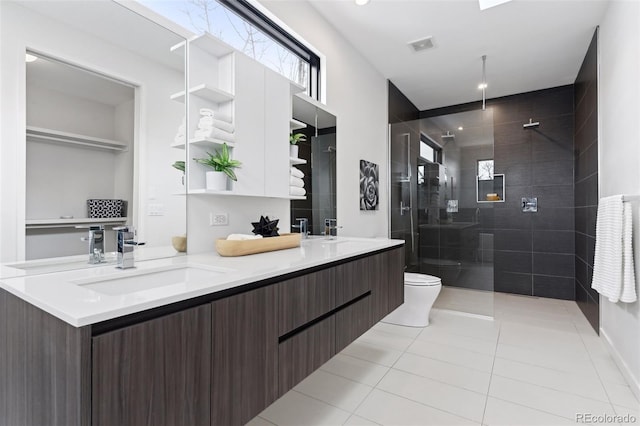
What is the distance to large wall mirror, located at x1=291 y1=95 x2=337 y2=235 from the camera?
2.43 meters

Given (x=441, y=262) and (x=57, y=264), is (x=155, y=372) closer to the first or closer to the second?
(x=57, y=264)

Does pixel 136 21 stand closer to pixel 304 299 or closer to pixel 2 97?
pixel 2 97

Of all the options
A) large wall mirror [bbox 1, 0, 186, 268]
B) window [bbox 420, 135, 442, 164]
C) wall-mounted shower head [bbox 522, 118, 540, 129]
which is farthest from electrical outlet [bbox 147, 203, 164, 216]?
wall-mounted shower head [bbox 522, 118, 540, 129]

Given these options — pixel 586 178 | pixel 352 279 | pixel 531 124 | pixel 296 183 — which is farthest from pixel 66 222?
pixel 531 124

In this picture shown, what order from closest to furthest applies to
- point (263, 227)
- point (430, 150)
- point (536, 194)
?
1. point (263, 227)
2. point (430, 150)
3. point (536, 194)

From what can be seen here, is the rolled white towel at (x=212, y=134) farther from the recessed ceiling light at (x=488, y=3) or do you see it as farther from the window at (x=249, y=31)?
the recessed ceiling light at (x=488, y=3)

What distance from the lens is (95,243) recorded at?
1333 millimetres

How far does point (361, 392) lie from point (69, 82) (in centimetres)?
210

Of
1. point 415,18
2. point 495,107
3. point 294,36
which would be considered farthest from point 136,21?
point 495,107

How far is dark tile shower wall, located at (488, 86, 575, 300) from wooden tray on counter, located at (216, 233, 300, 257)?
11.7ft

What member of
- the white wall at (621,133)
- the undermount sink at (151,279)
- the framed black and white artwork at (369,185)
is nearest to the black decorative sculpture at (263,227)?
the undermount sink at (151,279)

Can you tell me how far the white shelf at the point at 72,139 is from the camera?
3.87ft

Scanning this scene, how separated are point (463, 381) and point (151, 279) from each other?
75.5 inches

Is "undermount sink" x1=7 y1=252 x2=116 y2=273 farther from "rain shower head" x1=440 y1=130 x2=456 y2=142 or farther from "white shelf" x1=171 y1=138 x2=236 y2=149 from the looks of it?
"rain shower head" x1=440 y1=130 x2=456 y2=142
